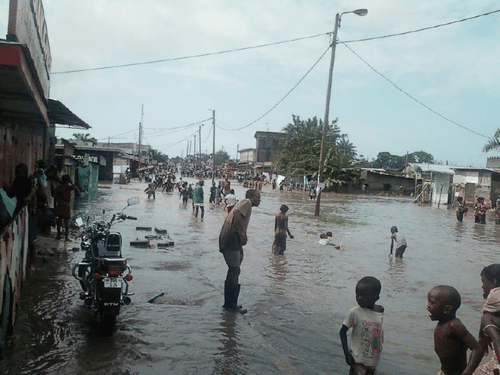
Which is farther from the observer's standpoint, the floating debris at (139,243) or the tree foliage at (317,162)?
the tree foliage at (317,162)

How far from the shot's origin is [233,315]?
266 inches

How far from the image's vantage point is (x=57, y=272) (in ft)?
27.6

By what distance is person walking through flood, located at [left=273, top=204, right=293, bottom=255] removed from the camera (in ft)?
38.9

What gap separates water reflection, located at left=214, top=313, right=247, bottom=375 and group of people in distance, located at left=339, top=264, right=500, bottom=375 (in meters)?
1.48

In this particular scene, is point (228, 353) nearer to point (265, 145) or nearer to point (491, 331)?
point (491, 331)

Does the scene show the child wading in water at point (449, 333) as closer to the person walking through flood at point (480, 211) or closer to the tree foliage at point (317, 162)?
the person walking through flood at point (480, 211)

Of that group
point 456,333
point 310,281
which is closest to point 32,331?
point 456,333

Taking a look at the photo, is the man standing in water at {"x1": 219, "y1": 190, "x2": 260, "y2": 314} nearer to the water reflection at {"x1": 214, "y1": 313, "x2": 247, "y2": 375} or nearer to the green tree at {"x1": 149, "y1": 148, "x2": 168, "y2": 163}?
the water reflection at {"x1": 214, "y1": 313, "x2": 247, "y2": 375}

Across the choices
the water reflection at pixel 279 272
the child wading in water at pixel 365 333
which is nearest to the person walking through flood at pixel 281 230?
the water reflection at pixel 279 272

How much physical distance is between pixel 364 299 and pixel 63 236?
1004 centimetres

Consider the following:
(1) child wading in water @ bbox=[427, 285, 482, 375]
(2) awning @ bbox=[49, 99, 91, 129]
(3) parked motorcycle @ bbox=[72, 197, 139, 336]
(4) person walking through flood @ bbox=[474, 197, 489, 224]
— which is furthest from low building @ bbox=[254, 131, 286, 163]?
(1) child wading in water @ bbox=[427, 285, 482, 375]

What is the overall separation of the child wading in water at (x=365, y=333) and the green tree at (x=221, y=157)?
137885 mm

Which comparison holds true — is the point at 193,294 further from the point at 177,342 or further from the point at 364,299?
the point at 364,299

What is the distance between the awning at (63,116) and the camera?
1325 centimetres
